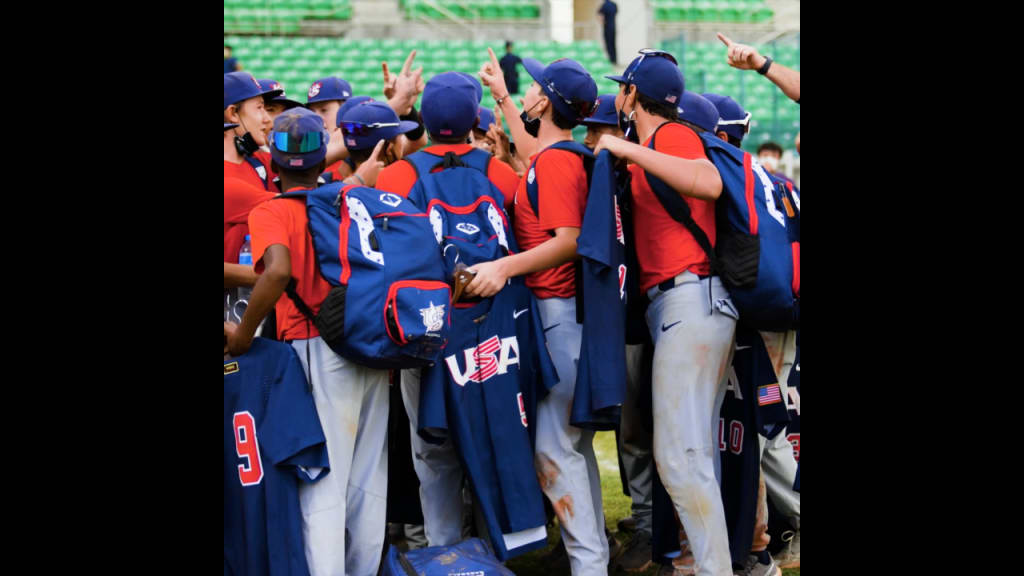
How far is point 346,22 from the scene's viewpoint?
22.2 meters

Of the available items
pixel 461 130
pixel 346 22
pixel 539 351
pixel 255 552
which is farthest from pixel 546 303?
pixel 346 22

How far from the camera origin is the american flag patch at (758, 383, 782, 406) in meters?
4.19

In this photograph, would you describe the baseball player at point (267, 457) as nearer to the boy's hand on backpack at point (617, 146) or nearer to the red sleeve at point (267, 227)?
the red sleeve at point (267, 227)

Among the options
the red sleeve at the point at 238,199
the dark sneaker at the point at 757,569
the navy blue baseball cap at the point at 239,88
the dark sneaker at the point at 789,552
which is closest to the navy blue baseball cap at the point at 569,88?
the red sleeve at the point at 238,199

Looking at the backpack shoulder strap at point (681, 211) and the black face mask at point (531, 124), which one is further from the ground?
the black face mask at point (531, 124)

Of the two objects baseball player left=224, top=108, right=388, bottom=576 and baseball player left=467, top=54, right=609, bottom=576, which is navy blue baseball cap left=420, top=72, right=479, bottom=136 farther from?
baseball player left=224, top=108, right=388, bottom=576

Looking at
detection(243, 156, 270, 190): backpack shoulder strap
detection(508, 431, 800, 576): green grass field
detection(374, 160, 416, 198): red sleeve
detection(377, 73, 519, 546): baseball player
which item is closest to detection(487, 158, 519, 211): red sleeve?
detection(377, 73, 519, 546): baseball player

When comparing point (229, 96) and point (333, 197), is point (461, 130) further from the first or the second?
point (229, 96)

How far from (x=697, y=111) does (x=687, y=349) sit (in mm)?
1167

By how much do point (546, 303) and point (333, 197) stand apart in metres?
1.05

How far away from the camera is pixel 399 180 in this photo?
13.8 ft

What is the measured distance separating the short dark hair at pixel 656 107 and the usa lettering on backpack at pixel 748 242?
119 millimetres

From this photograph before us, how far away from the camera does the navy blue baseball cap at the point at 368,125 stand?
4.50m

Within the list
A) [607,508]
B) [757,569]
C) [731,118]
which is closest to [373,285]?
[757,569]
